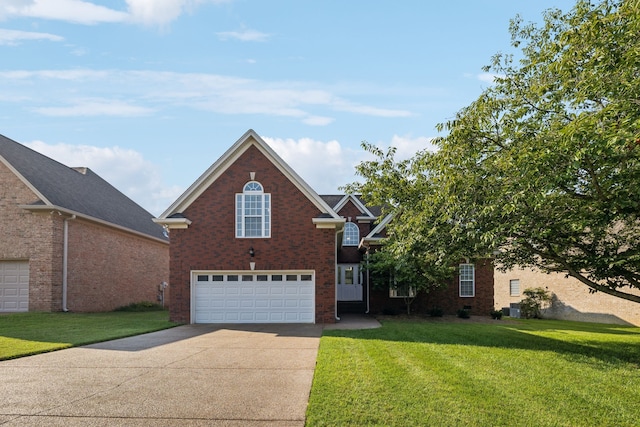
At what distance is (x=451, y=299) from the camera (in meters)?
25.9

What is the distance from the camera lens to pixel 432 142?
1221cm

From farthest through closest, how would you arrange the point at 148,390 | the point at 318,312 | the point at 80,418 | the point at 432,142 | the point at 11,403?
1. the point at 318,312
2. the point at 432,142
3. the point at 148,390
4. the point at 11,403
5. the point at 80,418

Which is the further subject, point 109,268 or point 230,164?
point 109,268

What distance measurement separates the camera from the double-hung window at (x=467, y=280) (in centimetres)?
2600

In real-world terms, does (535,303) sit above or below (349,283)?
below

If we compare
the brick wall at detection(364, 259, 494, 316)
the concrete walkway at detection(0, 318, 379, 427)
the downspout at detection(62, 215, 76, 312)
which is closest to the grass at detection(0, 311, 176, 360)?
the concrete walkway at detection(0, 318, 379, 427)

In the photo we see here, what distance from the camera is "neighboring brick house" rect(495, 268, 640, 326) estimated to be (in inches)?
1085

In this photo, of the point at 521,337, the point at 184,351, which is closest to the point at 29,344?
the point at 184,351

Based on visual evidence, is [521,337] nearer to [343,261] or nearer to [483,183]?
[483,183]

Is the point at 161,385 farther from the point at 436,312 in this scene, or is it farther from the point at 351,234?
the point at 351,234

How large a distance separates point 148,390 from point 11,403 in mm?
1872

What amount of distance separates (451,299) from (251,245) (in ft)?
38.2

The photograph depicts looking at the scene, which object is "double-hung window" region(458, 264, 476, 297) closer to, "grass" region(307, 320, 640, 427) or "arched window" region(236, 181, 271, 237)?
"grass" region(307, 320, 640, 427)

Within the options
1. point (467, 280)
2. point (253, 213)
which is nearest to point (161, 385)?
point (253, 213)
